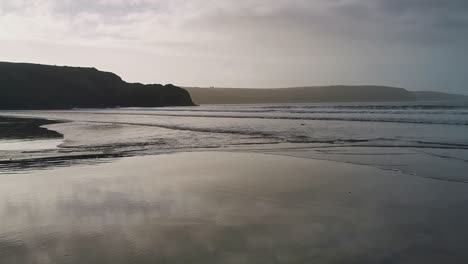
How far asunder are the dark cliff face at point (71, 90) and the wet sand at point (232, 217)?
454 ft

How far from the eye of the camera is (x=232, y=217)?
7289 millimetres

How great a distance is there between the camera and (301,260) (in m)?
5.23

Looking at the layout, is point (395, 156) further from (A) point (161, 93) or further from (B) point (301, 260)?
(A) point (161, 93)

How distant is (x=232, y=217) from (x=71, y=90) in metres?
159

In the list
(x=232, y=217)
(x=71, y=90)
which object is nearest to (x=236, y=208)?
(x=232, y=217)

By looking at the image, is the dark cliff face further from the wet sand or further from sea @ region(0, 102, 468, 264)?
the wet sand

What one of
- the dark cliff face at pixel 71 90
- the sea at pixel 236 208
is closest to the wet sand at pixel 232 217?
the sea at pixel 236 208

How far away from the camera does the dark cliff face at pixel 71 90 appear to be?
13562 cm

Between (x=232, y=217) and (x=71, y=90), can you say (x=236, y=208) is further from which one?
(x=71, y=90)

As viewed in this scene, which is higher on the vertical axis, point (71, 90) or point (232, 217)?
point (71, 90)

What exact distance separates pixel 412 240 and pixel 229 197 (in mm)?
4201

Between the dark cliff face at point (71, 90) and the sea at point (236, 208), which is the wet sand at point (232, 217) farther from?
the dark cliff face at point (71, 90)

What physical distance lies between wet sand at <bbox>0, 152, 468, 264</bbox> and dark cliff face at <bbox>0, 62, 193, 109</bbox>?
138 metres

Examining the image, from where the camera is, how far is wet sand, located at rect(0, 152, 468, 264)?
550cm
